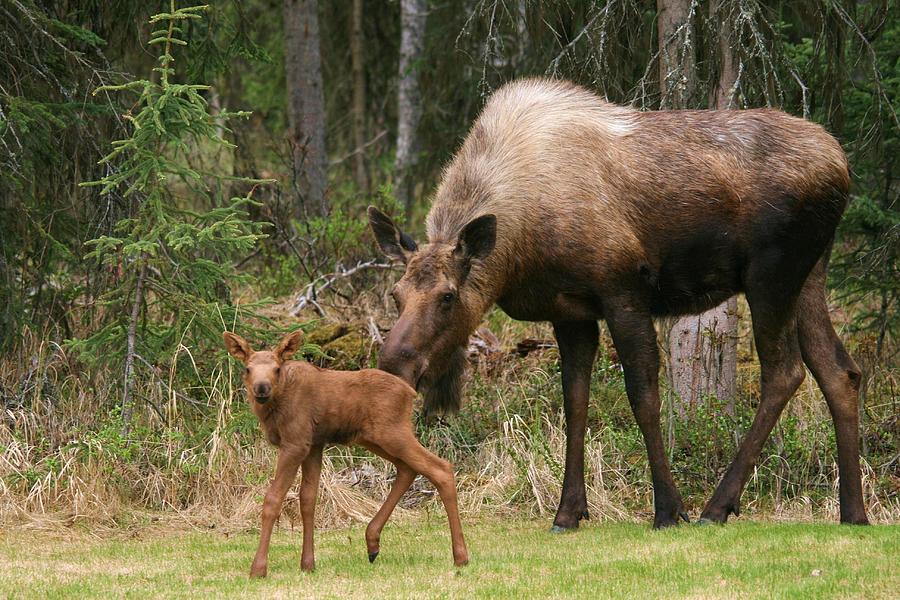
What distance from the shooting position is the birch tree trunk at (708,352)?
11.3 meters

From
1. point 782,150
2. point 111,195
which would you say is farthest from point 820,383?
point 111,195

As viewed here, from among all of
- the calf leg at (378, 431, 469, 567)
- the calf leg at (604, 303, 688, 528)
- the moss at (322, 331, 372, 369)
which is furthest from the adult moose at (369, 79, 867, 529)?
the moss at (322, 331, 372, 369)

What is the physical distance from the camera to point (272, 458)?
10688 millimetres

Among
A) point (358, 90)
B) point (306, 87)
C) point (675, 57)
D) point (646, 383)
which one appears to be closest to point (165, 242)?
point (646, 383)

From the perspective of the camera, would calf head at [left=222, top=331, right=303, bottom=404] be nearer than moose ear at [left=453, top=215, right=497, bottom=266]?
Yes

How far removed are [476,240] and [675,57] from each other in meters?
3.80

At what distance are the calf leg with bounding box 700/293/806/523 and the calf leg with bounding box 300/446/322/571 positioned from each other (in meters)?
3.08

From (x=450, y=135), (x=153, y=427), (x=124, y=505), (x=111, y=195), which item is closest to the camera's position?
(x=124, y=505)

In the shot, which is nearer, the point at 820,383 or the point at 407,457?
the point at 407,457

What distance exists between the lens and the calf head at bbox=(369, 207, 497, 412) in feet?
26.5

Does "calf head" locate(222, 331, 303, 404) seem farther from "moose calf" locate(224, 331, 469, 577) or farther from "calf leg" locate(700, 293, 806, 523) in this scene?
"calf leg" locate(700, 293, 806, 523)

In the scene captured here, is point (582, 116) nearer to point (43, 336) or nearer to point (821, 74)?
point (821, 74)

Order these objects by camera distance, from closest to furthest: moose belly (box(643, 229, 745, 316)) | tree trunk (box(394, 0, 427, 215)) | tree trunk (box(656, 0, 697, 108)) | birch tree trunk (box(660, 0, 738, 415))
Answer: moose belly (box(643, 229, 745, 316)), tree trunk (box(656, 0, 697, 108)), birch tree trunk (box(660, 0, 738, 415)), tree trunk (box(394, 0, 427, 215))

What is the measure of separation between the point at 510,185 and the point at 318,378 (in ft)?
7.86
